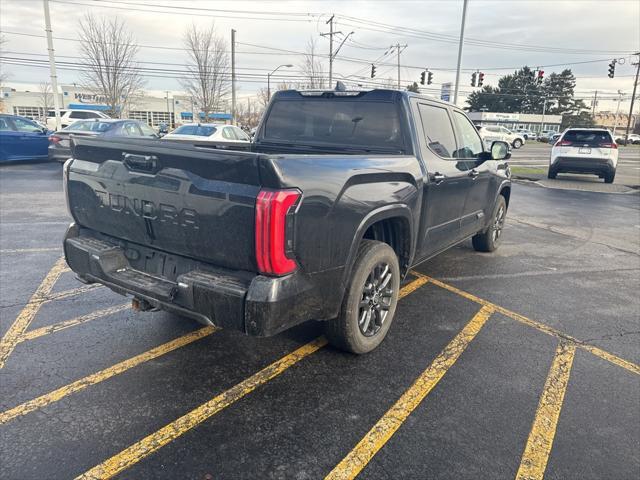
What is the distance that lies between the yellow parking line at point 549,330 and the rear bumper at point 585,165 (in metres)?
12.4

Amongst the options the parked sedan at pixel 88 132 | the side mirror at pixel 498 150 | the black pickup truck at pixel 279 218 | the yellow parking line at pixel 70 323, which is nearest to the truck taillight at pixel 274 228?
the black pickup truck at pixel 279 218

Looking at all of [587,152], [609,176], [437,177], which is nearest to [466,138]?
[437,177]

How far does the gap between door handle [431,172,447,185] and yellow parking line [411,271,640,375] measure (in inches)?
56.8

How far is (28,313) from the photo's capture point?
4094 millimetres

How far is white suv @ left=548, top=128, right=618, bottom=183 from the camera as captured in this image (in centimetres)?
1482

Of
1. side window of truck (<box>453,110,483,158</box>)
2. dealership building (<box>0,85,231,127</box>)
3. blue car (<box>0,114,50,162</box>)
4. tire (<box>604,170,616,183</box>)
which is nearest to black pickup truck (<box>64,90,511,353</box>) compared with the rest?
side window of truck (<box>453,110,483,158</box>)

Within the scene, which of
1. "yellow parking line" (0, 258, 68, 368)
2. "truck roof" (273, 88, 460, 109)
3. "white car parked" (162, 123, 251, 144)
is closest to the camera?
"yellow parking line" (0, 258, 68, 368)

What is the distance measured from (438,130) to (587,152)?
42.9 feet

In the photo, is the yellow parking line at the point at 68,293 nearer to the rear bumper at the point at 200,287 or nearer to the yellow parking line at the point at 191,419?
the rear bumper at the point at 200,287

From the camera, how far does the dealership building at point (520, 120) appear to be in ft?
270

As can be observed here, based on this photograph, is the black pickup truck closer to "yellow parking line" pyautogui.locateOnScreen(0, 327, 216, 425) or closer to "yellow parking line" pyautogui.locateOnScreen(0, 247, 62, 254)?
"yellow parking line" pyautogui.locateOnScreen(0, 327, 216, 425)

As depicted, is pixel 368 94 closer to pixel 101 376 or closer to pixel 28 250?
pixel 101 376

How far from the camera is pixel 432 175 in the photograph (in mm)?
4039

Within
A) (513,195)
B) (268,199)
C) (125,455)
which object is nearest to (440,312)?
(268,199)
